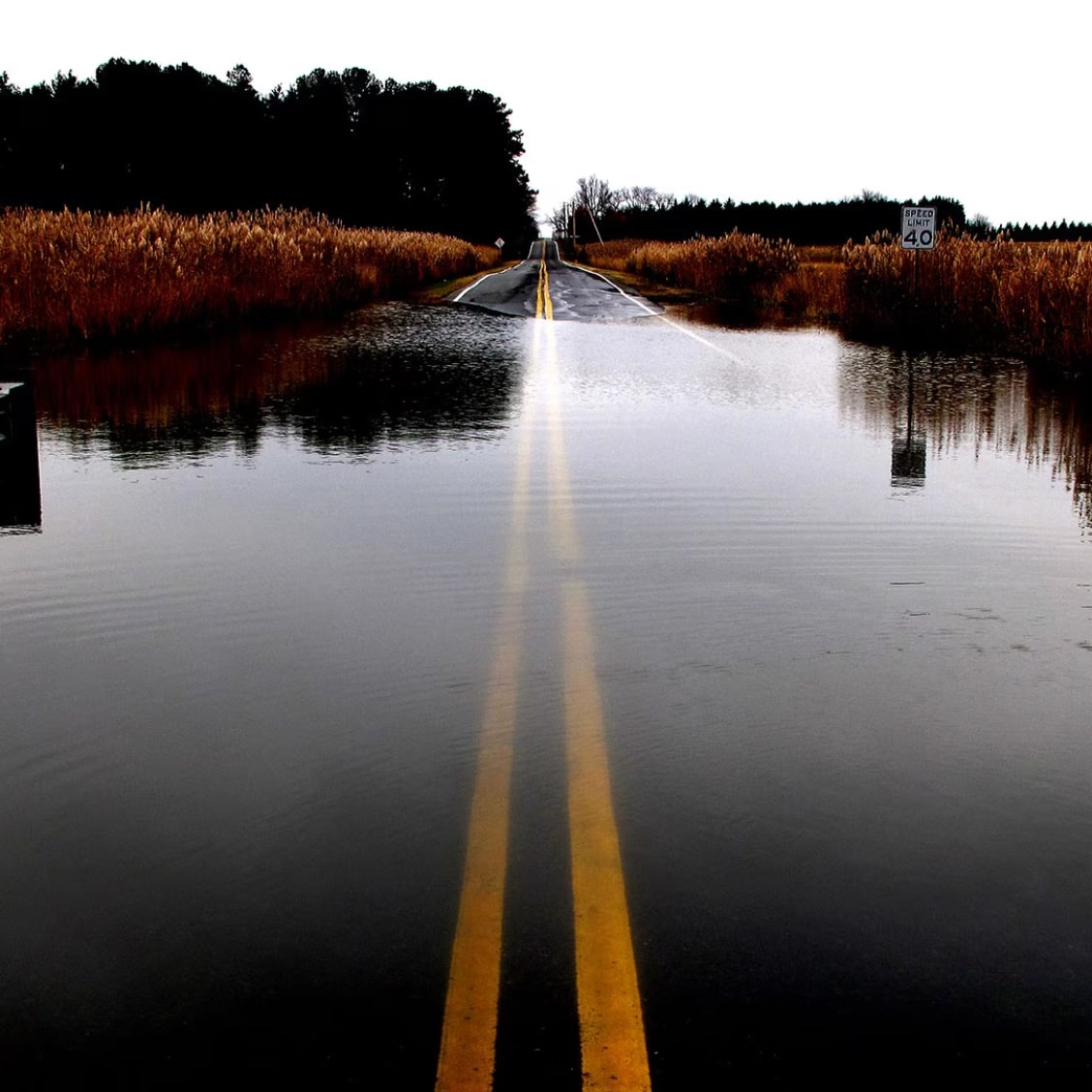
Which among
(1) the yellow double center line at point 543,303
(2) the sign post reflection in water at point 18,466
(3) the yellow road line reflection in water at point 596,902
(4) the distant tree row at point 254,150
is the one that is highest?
(4) the distant tree row at point 254,150

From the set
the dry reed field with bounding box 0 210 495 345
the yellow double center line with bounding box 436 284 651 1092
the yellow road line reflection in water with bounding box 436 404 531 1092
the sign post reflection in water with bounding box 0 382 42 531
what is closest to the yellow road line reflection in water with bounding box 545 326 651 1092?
the yellow double center line with bounding box 436 284 651 1092

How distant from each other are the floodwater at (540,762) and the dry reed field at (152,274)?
1053 centimetres

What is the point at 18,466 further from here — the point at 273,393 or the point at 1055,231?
the point at 1055,231

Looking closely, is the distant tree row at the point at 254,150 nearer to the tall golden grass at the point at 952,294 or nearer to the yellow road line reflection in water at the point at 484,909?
the tall golden grass at the point at 952,294

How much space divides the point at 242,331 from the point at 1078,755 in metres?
21.0

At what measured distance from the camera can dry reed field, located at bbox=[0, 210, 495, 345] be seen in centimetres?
2053

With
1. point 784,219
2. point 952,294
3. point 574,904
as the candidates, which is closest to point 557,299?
point 952,294

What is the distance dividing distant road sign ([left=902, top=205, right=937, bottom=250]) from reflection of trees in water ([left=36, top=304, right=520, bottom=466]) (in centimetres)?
825

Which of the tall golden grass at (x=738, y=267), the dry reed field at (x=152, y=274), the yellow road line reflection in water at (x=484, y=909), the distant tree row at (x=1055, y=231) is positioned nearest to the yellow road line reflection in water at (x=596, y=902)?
the yellow road line reflection in water at (x=484, y=909)

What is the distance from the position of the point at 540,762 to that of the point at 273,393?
37.7 feet

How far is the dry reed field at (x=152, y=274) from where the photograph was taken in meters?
20.5

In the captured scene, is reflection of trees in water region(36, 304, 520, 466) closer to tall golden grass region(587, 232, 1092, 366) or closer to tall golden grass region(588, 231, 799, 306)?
tall golden grass region(587, 232, 1092, 366)

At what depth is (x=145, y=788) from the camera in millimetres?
4430

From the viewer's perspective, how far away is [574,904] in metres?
3.66
